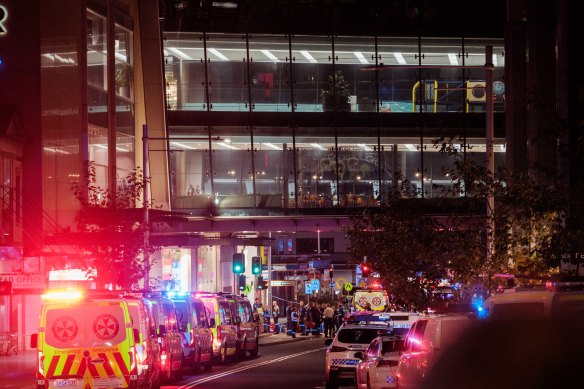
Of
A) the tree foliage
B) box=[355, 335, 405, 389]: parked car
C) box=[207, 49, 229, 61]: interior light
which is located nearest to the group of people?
box=[207, 49, 229, 61]: interior light

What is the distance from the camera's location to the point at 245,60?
60.4 metres

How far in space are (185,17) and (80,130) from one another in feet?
45.1

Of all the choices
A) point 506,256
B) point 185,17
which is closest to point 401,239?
point 506,256

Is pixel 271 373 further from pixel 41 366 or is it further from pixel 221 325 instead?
pixel 41 366

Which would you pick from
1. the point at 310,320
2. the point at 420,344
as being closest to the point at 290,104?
the point at 310,320

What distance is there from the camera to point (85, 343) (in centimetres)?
2353

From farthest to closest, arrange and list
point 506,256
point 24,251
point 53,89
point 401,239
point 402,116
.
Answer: point 402,116 → point 53,89 → point 24,251 → point 401,239 → point 506,256

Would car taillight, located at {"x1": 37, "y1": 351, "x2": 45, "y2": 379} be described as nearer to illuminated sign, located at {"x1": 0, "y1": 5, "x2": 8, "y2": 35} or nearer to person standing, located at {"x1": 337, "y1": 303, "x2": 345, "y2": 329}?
illuminated sign, located at {"x1": 0, "y1": 5, "x2": 8, "y2": 35}

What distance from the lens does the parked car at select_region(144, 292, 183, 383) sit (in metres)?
28.6

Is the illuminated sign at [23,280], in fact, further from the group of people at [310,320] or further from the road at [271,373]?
the group of people at [310,320]

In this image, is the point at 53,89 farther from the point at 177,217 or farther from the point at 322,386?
the point at 322,386

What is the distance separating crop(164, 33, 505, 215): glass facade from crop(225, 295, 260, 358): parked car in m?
13.6

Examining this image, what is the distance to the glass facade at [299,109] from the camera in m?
59.4

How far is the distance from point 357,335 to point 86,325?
8.79 m
